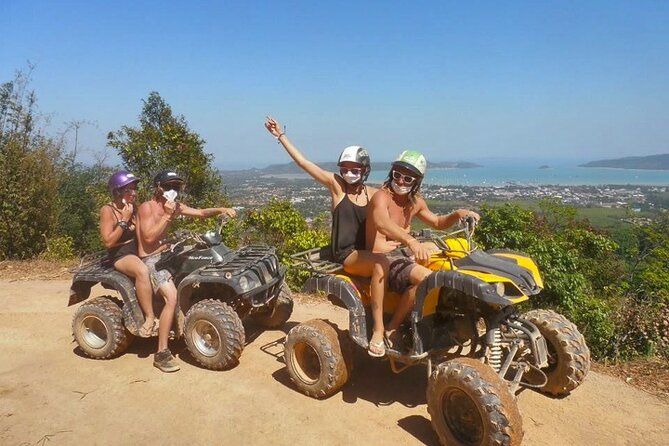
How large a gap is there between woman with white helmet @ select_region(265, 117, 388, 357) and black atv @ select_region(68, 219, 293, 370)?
1.19m

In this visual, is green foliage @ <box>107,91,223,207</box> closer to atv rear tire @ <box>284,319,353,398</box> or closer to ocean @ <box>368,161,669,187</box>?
ocean @ <box>368,161,669,187</box>

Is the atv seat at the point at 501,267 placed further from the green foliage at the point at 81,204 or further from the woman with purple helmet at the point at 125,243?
the green foliage at the point at 81,204

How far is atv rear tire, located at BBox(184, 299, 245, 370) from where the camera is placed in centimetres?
542

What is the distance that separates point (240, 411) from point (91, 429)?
53.5 inches

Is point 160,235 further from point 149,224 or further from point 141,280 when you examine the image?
point 141,280

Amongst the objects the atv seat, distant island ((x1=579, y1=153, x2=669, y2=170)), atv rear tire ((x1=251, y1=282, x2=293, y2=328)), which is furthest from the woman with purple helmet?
distant island ((x1=579, y1=153, x2=669, y2=170))

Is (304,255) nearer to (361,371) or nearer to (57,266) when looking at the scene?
(361,371)

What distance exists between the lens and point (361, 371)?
5.61m

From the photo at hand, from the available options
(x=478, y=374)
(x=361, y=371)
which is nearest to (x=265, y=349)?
(x=361, y=371)

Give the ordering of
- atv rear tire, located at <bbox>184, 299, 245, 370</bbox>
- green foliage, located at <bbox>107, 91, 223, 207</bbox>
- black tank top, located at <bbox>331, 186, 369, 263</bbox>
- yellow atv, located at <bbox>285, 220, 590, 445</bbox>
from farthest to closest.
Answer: green foliage, located at <bbox>107, 91, 223, 207</bbox>, atv rear tire, located at <bbox>184, 299, 245, 370</bbox>, black tank top, located at <bbox>331, 186, 369, 263</bbox>, yellow atv, located at <bbox>285, 220, 590, 445</bbox>

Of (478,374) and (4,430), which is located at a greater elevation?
(478,374)

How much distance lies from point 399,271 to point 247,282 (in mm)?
1963

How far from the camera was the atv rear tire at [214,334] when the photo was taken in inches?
213

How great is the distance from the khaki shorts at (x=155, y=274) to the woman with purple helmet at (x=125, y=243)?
6 cm
